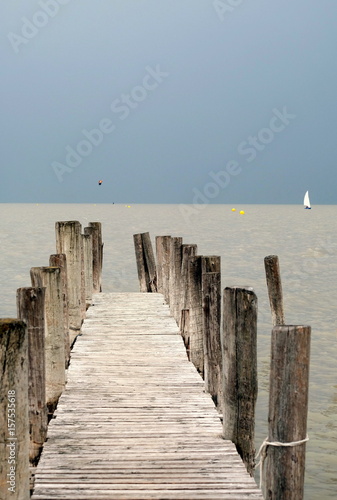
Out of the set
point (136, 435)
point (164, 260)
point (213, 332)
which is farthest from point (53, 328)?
point (164, 260)

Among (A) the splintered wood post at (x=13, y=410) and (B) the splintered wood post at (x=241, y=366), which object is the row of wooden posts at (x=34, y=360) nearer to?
(A) the splintered wood post at (x=13, y=410)

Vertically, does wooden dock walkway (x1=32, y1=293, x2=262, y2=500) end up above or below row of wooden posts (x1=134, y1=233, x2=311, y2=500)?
below

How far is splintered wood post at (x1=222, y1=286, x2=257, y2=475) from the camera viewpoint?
189 inches

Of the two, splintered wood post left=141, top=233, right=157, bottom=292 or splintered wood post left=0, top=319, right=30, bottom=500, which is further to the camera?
splintered wood post left=141, top=233, right=157, bottom=292

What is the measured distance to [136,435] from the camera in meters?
5.27

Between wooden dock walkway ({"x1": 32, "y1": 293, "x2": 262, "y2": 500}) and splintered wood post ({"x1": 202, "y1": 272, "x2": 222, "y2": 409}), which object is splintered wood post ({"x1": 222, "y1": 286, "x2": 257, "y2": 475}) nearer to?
wooden dock walkway ({"x1": 32, "y1": 293, "x2": 262, "y2": 500})

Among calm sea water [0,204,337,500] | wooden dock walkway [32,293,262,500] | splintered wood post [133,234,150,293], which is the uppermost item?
splintered wood post [133,234,150,293]

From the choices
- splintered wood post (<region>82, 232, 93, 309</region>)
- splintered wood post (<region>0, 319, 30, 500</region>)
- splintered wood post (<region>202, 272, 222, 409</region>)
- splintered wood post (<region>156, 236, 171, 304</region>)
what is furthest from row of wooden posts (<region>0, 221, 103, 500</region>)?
splintered wood post (<region>156, 236, 171, 304</region>)

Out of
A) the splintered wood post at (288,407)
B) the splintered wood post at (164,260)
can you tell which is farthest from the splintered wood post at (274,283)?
the splintered wood post at (288,407)

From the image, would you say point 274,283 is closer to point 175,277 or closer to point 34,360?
point 175,277

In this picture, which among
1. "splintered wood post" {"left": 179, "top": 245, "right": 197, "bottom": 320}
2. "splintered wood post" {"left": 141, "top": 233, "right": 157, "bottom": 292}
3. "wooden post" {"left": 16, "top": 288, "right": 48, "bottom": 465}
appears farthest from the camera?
"splintered wood post" {"left": 141, "top": 233, "right": 157, "bottom": 292}

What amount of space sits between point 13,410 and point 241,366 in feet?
6.86

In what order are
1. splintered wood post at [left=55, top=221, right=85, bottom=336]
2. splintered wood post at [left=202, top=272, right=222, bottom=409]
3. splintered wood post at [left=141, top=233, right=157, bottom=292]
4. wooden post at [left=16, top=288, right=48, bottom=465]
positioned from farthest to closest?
splintered wood post at [left=141, top=233, right=157, bottom=292]
splintered wood post at [left=55, top=221, right=85, bottom=336]
splintered wood post at [left=202, top=272, right=222, bottom=409]
wooden post at [left=16, top=288, right=48, bottom=465]

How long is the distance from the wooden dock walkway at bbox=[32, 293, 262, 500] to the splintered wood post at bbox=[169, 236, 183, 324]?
1.33m
